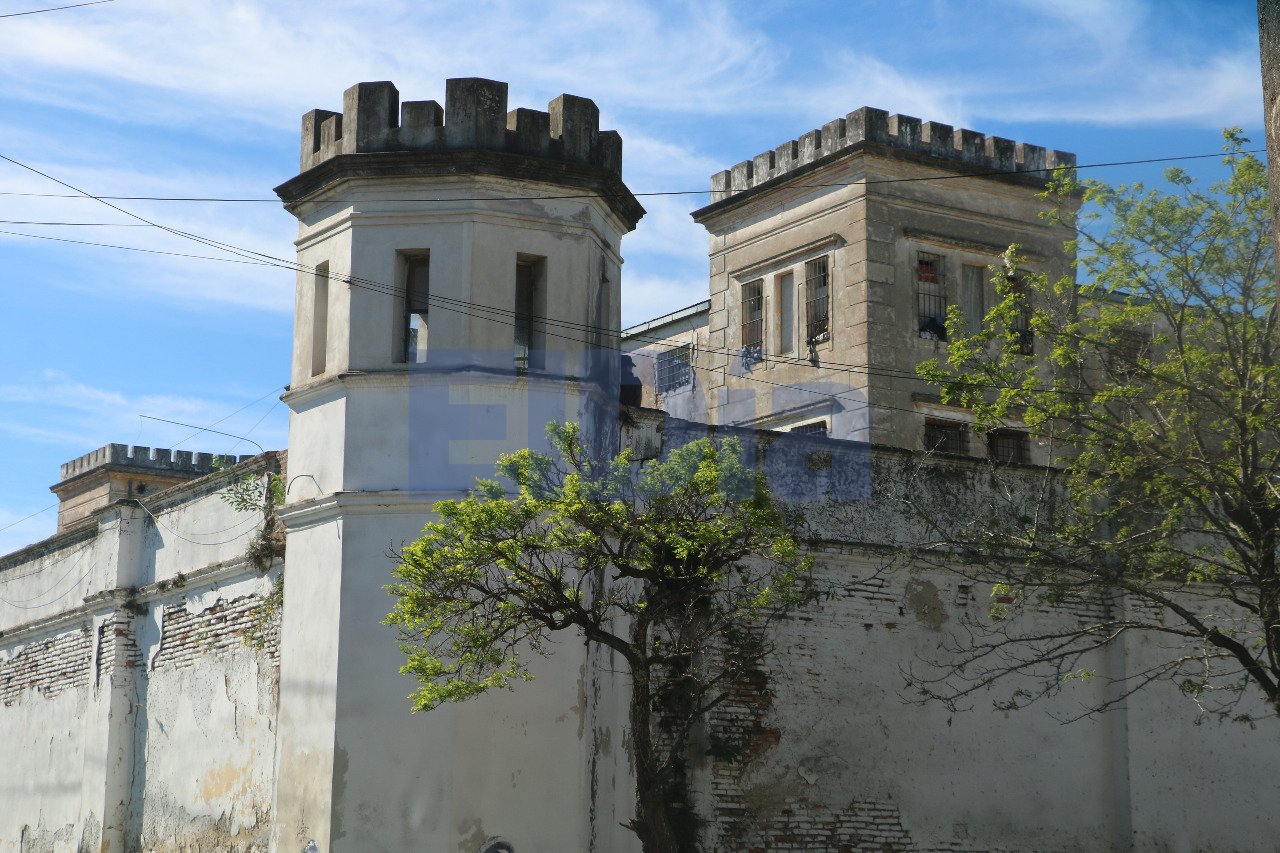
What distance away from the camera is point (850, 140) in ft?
83.8

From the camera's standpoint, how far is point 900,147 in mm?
25453

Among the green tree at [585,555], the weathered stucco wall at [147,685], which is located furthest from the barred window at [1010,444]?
the weathered stucco wall at [147,685]

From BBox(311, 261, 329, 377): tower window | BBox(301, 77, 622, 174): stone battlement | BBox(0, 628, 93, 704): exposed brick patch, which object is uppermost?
BBox(301, 77, 622, 174): stone battlement

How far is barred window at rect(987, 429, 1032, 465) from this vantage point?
25.9 meters

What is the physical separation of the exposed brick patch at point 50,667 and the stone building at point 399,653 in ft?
0.23

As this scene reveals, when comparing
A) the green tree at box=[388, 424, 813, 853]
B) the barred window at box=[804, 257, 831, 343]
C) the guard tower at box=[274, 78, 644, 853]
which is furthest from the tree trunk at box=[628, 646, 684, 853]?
the barred window at box=[804, 257, 831, 343]

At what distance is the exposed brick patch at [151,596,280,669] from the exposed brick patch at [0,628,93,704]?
2.34 m

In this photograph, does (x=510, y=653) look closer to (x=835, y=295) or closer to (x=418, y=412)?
(x=418, y=412)

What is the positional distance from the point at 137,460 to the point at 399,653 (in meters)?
35.8

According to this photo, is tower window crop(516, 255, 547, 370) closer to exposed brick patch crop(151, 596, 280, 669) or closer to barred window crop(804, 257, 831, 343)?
exposed brick patch crop(151, 596, 280, 669)

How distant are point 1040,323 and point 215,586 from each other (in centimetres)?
987

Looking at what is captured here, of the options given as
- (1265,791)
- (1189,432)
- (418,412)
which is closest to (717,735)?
(418,412)

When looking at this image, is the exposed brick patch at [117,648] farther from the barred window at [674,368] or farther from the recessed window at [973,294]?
the recessed window at [973,294]

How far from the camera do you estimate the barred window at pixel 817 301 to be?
26016 mm
